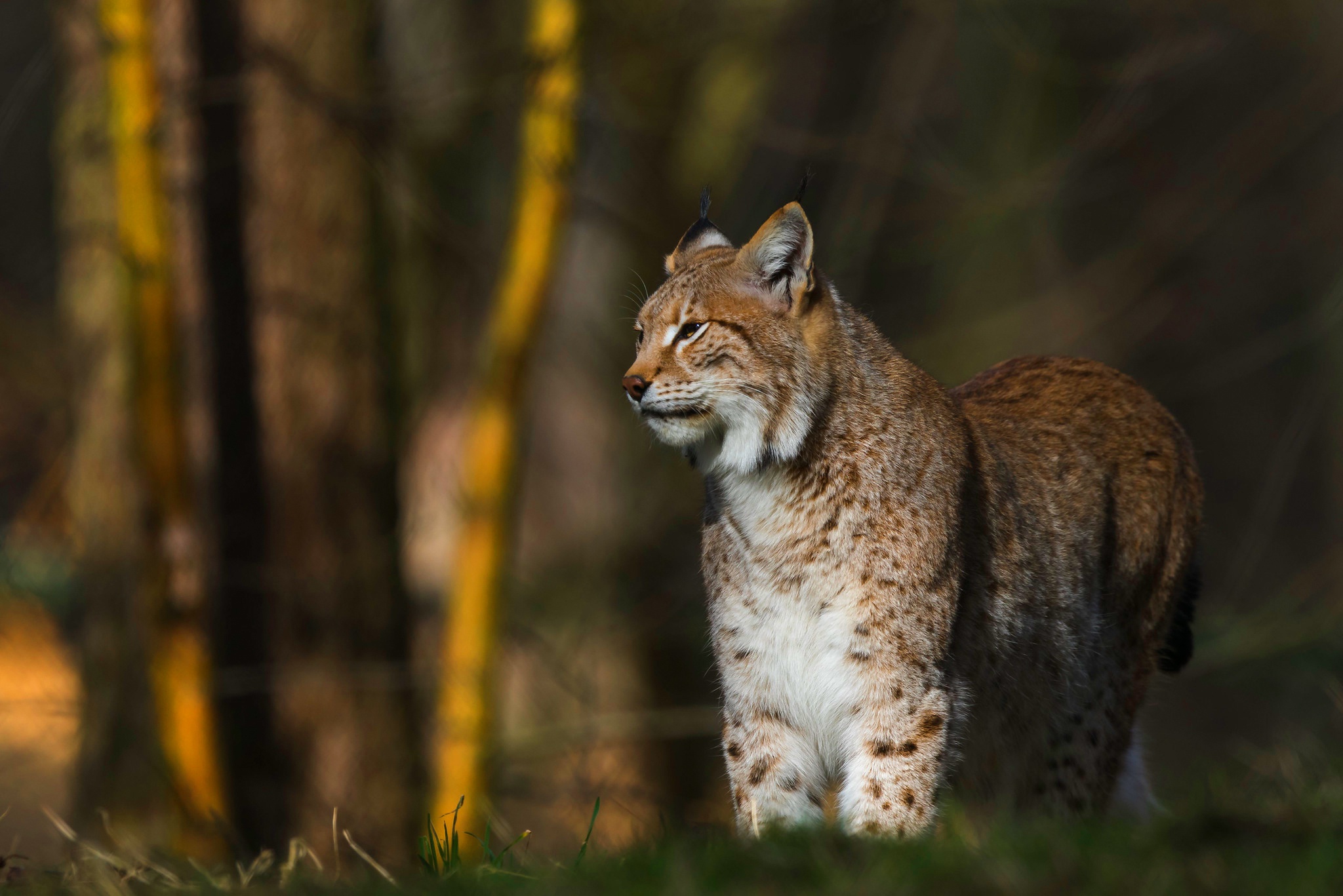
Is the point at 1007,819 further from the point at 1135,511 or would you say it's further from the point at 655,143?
the point at 655,143

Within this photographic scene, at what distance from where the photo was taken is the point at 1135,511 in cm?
454

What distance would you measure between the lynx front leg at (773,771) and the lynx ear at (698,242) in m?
1.42

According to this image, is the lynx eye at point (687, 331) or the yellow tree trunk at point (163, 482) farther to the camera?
the yellow tree trunk at point (163, 482)

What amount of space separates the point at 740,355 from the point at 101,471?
363 centimetres

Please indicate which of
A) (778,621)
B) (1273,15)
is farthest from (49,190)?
(778,621)

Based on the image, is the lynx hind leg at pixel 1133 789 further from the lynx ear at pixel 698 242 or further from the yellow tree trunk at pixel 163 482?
the yellow tree trunk at pixel 163 482

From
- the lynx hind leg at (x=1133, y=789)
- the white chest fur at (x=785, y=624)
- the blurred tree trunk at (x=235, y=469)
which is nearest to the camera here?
the white chest fur at (x=785, y=624)

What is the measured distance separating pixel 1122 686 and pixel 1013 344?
20.0 ft

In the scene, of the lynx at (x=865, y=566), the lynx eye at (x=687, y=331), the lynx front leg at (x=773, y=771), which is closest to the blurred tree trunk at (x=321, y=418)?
the lynx at (x=865, y=566)

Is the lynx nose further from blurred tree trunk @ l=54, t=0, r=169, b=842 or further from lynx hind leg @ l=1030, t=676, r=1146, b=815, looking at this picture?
blurred tree trunk @ l=54, t=0, r=169, b=842

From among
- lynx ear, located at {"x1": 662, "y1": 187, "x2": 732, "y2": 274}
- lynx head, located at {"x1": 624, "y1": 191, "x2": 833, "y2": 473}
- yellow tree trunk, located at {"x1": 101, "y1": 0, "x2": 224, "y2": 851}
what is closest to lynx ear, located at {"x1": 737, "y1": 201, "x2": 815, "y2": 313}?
lynx head, located at {"x1": 624, "y1": 191, "x2": 833, "y2": 473}

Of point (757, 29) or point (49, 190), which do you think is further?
point (49, 190)

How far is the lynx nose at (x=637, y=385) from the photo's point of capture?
3703mm

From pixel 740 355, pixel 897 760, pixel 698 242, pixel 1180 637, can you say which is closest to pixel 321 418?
pixel 698 242
